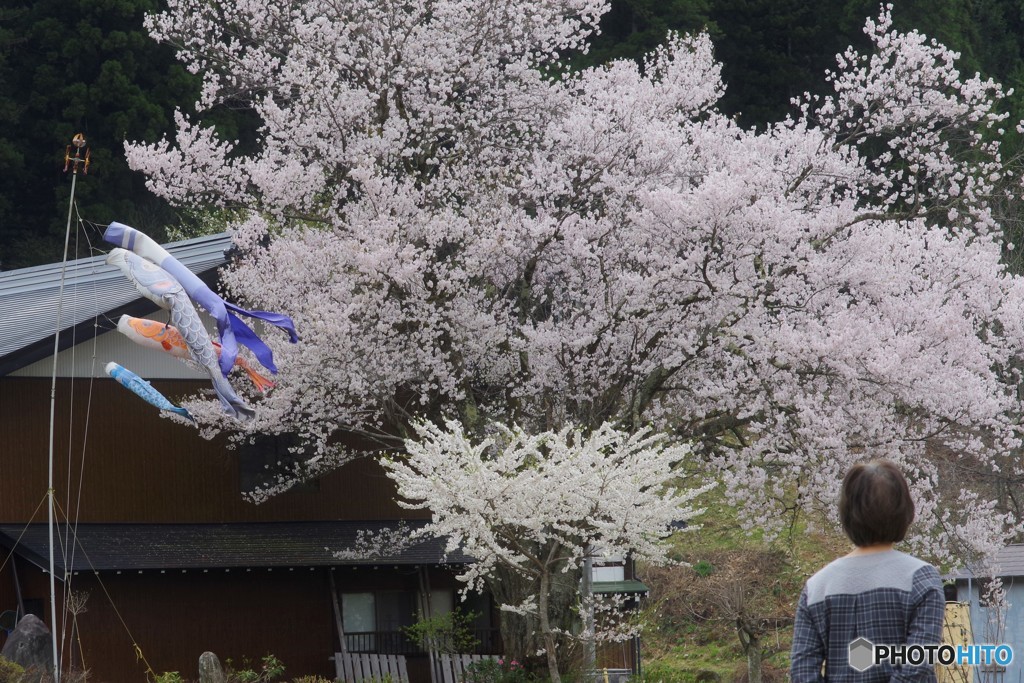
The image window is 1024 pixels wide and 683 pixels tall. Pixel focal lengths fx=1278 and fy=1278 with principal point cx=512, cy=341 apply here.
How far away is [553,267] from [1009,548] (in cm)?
705

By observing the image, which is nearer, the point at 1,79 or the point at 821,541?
the point at 821,541

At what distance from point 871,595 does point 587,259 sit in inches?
448

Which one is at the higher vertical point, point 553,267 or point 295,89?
point 295,89

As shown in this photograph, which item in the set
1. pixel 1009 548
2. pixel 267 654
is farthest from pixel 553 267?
pixel 1009 548

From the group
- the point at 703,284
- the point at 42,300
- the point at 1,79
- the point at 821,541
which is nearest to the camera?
the point at 703,284

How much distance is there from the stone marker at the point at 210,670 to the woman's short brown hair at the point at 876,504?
11.2m

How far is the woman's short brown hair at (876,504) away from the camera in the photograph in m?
3.37

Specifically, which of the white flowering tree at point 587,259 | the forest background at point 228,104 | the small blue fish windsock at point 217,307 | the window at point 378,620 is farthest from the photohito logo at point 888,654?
the forest background at point 228,104

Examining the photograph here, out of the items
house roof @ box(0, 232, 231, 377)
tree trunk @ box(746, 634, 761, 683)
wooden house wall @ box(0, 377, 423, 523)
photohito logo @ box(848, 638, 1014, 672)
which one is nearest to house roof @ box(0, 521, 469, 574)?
wooden house wall @ box(0, 377, 423, 523)

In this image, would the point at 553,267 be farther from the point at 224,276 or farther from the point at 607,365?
the point at 224,276

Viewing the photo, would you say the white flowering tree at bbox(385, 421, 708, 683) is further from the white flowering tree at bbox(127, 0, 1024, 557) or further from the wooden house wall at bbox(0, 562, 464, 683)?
the wooden house wall at bbox(0, 562, 464, 683)

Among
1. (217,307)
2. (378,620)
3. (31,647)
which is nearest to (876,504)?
(217,307)

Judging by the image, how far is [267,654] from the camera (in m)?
15.8

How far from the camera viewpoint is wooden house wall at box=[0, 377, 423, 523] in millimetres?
14750
